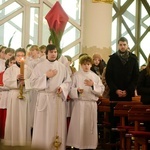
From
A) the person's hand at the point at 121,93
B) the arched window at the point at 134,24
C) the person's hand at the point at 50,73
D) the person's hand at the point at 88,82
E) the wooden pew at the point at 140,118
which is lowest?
the wooden pew at the point at 140,118

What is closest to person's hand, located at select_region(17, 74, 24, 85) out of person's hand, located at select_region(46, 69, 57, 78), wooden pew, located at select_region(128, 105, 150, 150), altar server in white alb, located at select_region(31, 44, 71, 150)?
altar server in white alb, located at select_region(31, 44, 71, 150)

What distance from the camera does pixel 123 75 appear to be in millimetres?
7289

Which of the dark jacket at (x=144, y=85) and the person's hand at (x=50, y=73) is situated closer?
the dark jacket at (x=144, y=85)

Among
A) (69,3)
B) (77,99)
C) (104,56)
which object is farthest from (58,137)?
(69,3)

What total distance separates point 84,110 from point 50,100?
2.87 ft

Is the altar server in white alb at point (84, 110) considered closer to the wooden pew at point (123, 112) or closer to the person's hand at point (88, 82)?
the person's hand at point (88, 82)

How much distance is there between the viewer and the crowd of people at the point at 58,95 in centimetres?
643

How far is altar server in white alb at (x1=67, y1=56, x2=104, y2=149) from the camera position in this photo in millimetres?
6961

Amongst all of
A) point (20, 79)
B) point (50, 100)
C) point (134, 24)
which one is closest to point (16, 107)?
point (20, 79)

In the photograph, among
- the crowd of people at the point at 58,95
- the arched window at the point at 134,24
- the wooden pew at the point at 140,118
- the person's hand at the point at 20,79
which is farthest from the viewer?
the arched window at the point at 134,24

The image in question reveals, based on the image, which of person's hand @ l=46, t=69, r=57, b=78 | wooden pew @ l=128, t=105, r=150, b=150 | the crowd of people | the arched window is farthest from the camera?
the arched window

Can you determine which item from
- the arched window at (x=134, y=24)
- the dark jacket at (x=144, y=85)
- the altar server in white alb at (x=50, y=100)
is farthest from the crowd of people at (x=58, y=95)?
the arched window at (x=134, y=24)

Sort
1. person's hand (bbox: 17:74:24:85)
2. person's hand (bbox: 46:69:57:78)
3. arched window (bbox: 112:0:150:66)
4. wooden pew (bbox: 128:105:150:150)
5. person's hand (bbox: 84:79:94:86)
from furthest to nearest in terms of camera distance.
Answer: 1. arched window (bbox: 112:0:150:66)
2. person's hand (bbox: 84:79:94:86)
3. person's hand (bbox: 17:74:24:85)
4. person's hand (bbox: 46:69:57:78)
5. wooden pew (bbox: 128:105:150:150)

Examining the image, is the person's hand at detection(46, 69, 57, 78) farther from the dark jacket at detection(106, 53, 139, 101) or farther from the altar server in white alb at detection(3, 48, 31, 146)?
the dark jacket at detection(106, 53, 139, 101)
